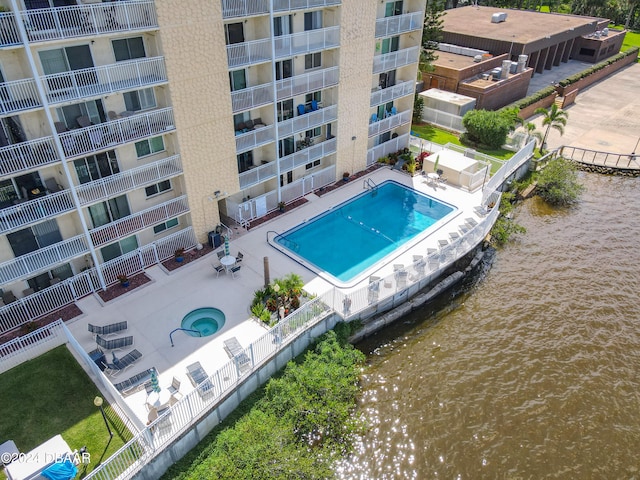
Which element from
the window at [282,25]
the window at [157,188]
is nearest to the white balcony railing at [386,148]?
the window at [282,25]

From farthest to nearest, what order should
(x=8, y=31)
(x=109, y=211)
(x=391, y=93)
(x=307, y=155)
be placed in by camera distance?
(x=391, y=93) → (x=307, y=155) → (x=109, y=211) → (x=8, y=31)

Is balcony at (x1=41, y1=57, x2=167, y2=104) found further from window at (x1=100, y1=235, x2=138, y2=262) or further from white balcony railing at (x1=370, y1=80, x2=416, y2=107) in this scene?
white balcony railing at (x1=370, y1=80, x2=416, y2=107)

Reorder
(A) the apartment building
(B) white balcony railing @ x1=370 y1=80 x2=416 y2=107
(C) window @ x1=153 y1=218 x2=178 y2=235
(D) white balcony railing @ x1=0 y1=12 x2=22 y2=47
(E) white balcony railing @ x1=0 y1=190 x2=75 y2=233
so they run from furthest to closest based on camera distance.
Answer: (B) white balcony railing @ x1=370 y1=80 x2=416 y2=107
(C) window @ x1=153 y1=218 x2=178 y2=235
(E) white balcony railing @ x1=0 y1=190 x2=75 y2=233
(A) the apartment building
(D) white balcony railing @ x1=0 y1=12 x2=22 y2=47

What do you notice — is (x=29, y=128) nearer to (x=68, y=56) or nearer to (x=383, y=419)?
(x=68, y=56)

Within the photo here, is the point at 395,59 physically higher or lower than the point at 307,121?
higher

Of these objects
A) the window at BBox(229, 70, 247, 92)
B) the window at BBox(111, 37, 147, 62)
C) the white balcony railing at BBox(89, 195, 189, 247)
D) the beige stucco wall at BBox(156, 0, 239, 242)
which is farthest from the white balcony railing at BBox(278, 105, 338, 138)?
the window at BBox(111, 37, 147, 62)

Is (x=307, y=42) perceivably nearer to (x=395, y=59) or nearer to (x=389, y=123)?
(x=395, y=59)

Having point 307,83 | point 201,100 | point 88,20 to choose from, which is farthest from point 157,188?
point 307,83
